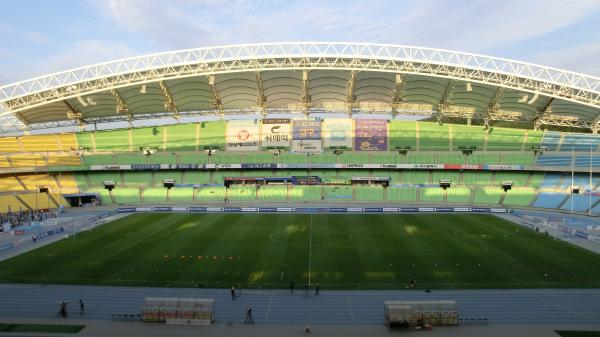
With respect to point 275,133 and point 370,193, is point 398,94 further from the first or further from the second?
point 275,133

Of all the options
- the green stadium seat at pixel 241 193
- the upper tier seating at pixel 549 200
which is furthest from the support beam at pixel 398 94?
the green stadium seat at pixel 241 193

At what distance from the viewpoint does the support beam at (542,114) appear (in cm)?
5566

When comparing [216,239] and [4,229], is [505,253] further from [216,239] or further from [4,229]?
[4,229]

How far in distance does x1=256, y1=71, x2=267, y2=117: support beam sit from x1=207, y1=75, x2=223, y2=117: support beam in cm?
554

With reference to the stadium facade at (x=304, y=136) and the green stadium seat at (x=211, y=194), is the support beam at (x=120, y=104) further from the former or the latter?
the green stadium seat at (x=211, y=194)

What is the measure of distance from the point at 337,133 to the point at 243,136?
49.5ft

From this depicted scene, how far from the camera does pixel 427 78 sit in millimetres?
52312

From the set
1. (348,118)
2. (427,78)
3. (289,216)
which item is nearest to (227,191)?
(289,216)

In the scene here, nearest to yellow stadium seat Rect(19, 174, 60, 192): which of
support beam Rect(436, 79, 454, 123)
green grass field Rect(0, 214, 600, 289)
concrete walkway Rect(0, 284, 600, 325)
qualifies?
green grass field Rect(0, 214, 600, 289)

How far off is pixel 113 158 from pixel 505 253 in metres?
55.9

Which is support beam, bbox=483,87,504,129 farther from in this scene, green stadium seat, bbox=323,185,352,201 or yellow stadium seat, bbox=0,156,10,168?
yellow stadium seat, bbox=0,156,10,168

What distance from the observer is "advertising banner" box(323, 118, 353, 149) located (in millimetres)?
65438

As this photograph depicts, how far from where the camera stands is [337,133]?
216ft

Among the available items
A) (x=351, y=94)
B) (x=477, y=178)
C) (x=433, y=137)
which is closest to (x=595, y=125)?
(x=477, y=178)
